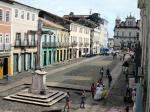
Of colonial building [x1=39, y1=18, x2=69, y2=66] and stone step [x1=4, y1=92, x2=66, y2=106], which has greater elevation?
colonial building [x1=39, y1=18, x2=69, y2=66]

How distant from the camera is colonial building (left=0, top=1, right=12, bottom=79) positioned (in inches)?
1439

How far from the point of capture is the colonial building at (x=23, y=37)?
40094 millimetres

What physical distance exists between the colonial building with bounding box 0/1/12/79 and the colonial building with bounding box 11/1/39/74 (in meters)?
1.05

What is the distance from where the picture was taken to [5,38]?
3750 centimetres

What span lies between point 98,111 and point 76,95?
5.64 meters

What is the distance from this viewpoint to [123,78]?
40.3 meters

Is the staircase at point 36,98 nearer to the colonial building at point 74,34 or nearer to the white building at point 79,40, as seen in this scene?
the colonial building at point 74,34

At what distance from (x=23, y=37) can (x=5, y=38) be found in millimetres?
5358

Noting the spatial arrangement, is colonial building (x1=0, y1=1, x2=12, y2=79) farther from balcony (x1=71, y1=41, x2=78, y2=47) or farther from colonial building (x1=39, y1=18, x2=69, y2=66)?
balcony (x1=71, y1=41, x2=78, y2=47)

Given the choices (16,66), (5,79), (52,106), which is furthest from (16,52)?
(52,106)

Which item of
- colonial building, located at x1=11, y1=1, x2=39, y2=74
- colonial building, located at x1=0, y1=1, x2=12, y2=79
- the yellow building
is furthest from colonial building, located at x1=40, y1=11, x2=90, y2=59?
colonial building, located at x1=0, y1=1, x2=12, y2=79

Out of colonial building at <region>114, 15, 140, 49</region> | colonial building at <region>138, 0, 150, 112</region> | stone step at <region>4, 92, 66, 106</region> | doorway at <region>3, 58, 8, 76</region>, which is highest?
colonial building at <region>114, 15, 140, 49</region>

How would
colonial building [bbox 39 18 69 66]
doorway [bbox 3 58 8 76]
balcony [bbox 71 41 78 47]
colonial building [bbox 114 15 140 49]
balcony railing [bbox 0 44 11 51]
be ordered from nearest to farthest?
balcony railing [bbox 0 44 11 51] → doorway [bbox 3 58 8 76] → colonial building [bbox 39 18 69 66] → balcony [bbox 71 41 78 47] → colonial building [bbox 114 15 140 49]

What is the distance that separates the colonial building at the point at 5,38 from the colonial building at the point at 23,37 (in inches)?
41.3
